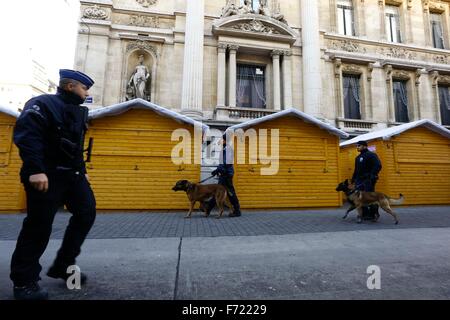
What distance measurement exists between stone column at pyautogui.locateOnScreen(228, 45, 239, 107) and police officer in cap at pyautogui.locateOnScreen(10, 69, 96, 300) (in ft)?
41.2

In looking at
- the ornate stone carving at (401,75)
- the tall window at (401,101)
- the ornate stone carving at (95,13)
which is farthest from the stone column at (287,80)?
the ornate stone carving at (95,13)

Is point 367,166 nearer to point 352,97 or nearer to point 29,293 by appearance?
point 29,293

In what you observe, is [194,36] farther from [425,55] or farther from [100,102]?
[425,55]

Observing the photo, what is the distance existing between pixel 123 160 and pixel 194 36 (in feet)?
30.6

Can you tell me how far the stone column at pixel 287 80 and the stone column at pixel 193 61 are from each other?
5.20m

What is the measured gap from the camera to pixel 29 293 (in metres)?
1.98

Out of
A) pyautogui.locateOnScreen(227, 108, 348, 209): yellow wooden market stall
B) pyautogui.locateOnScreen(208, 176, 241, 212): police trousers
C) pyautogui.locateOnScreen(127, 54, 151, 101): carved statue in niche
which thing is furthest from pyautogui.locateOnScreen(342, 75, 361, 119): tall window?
pyautogui.locateOnScreen(127, 54, 151, 101): carved statue in niche

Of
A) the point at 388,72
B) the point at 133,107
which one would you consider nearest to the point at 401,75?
the point at 388,72

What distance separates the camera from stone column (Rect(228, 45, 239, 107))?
14.8 meters

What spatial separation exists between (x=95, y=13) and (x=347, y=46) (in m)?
15.6

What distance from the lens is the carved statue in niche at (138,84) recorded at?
46.6 ft

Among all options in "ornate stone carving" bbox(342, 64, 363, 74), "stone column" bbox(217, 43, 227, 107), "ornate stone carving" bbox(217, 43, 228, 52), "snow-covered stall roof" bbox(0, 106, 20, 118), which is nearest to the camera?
"snow-covered stall roof" bbox(0, 106, 20, 118)

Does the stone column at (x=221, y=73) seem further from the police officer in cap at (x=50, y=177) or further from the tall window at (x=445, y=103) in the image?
the tall window at (x=445, y=103)

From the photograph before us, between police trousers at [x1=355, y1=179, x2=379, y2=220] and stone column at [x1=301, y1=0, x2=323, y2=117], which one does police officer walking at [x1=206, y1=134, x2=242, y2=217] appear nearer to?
police trousers at [x1=355, y1=179, x2=379, y2=220]
